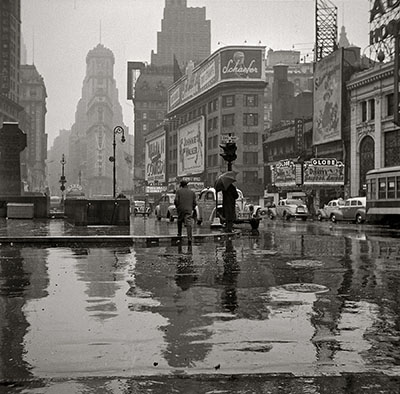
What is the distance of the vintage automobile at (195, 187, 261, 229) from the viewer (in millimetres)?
27906

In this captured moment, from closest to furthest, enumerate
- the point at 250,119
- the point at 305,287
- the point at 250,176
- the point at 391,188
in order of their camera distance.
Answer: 1. the point at 305,287
2. the point at 391,188
3. the point at 250,176
4. the point at 250,119

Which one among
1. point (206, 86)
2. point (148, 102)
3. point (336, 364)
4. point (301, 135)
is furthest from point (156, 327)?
point (148, 102)

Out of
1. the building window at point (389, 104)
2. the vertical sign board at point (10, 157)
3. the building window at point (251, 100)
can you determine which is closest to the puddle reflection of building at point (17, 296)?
the vertical sign board at point (10, 157)

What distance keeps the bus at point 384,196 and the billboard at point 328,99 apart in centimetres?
2679

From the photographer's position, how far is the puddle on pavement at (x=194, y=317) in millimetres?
5098

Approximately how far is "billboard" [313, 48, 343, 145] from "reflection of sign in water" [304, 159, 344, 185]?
13.2 feet

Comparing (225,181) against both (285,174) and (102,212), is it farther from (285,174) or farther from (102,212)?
(285,174)

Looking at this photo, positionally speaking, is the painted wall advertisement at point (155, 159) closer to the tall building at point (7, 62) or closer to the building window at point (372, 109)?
the tall building at point (7, 62)

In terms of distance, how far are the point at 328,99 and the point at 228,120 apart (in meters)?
39.2

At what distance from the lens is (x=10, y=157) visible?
113 ft

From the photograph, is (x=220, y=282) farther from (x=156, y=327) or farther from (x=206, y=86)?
(x=206, y=86)

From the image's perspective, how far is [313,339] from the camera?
232 inches

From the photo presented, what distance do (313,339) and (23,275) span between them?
6235 millimetres

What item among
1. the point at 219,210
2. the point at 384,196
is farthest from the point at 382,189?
the point at 219,210
